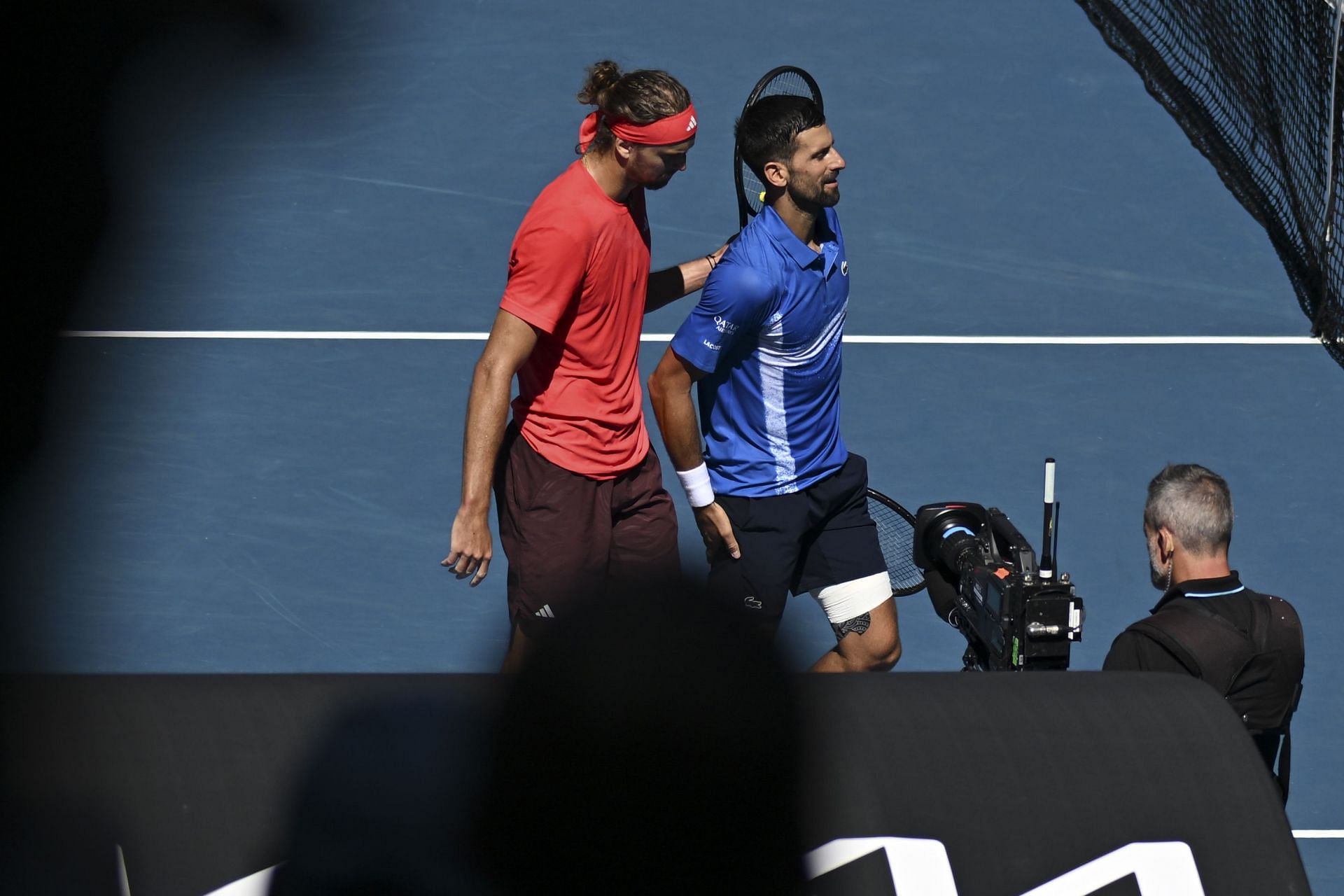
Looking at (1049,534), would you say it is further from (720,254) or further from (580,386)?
(720,254)

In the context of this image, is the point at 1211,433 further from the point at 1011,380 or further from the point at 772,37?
the point at 772,37

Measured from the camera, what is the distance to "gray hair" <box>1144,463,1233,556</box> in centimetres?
360

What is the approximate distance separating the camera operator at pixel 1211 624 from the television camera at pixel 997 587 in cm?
20

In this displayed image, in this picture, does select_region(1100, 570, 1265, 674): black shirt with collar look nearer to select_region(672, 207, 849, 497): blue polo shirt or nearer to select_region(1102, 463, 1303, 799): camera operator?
select_region(1102, 463, 1303, 799): camera operator

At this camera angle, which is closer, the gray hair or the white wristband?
the gray hair

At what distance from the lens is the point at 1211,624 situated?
11.1 ft

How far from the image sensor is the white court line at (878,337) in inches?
246

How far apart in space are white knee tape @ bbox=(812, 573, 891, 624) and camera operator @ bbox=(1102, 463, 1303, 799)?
92cm

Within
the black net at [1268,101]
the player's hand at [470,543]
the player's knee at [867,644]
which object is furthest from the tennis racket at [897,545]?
the black net at [1268,101]

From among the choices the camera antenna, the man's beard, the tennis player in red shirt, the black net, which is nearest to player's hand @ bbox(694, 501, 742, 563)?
the tennis player in red shirt

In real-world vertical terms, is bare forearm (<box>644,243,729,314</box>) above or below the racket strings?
below

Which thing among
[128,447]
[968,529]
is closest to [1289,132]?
A: [968,529]

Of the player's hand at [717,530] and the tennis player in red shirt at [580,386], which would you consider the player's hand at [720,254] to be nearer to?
the tennis player in red shirt at [580,386]

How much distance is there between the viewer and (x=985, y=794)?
1.83 meters
